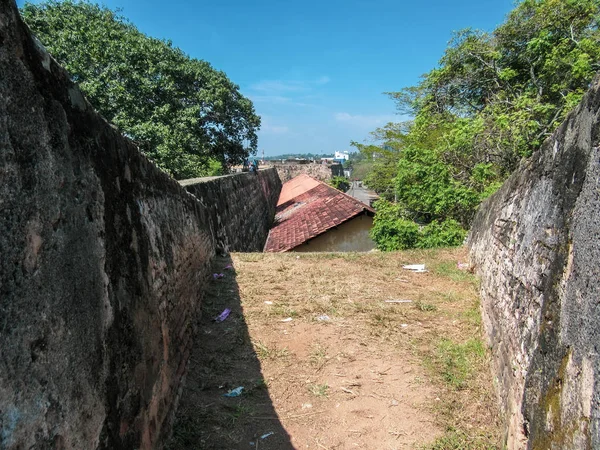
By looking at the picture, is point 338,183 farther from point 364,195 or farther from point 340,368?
point 340,368

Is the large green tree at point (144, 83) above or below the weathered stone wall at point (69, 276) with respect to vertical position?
above

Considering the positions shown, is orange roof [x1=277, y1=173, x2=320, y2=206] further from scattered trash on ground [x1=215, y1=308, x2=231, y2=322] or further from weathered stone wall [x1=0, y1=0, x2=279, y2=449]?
weathered stone wall [x1=0, y1=0, x2=279, y2=449]

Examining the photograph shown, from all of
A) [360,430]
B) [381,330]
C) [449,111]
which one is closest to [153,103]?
[449,111]

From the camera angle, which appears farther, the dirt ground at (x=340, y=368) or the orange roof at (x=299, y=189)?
the orange roof at (x=299, y=189)

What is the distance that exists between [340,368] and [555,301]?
74.4 inches

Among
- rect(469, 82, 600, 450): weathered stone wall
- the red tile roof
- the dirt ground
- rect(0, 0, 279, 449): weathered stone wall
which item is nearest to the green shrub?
the red tile roof

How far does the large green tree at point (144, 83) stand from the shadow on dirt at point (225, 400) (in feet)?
31.9

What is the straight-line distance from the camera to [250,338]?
384 cm

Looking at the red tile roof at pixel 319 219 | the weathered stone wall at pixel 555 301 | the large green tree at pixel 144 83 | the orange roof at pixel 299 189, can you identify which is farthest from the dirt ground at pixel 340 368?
the orange roof at pixel 299 189

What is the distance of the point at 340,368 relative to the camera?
336cm

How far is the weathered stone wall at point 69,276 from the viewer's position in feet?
3.91

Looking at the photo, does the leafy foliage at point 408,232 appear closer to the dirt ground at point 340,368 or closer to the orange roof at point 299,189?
the dirt ground at point 340,368

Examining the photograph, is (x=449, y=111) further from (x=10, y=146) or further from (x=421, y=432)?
(x=10, y=146)

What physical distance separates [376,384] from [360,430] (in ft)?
1.74
